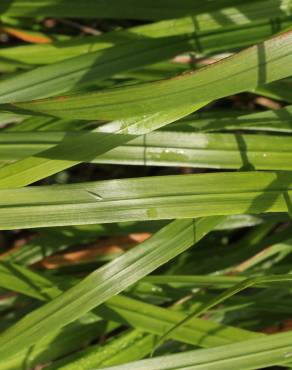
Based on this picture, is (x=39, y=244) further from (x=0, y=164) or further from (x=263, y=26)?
(x=263, y=26)

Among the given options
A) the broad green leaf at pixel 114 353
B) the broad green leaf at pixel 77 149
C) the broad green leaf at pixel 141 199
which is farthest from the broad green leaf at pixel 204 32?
the broad green leaf at pixel 114 353

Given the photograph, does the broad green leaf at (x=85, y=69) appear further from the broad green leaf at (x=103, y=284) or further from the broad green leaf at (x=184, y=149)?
the broad green leaf at (x=103, y=284)

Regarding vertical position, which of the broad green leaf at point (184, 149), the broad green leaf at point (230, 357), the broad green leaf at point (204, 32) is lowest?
the broad green leaf at point (230, 357)

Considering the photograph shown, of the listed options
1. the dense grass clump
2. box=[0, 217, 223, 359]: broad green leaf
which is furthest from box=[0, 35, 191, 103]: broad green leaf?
box=[0, 217, 223, 359]: broad green leaf

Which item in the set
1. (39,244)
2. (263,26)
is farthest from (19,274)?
(263,26)

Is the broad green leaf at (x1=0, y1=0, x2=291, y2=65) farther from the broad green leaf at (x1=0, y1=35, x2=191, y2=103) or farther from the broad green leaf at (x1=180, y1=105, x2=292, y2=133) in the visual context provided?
the broad green leaf at (x1=180, y1=105, x2=292, y2=133)

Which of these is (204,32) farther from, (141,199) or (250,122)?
(141,199)
